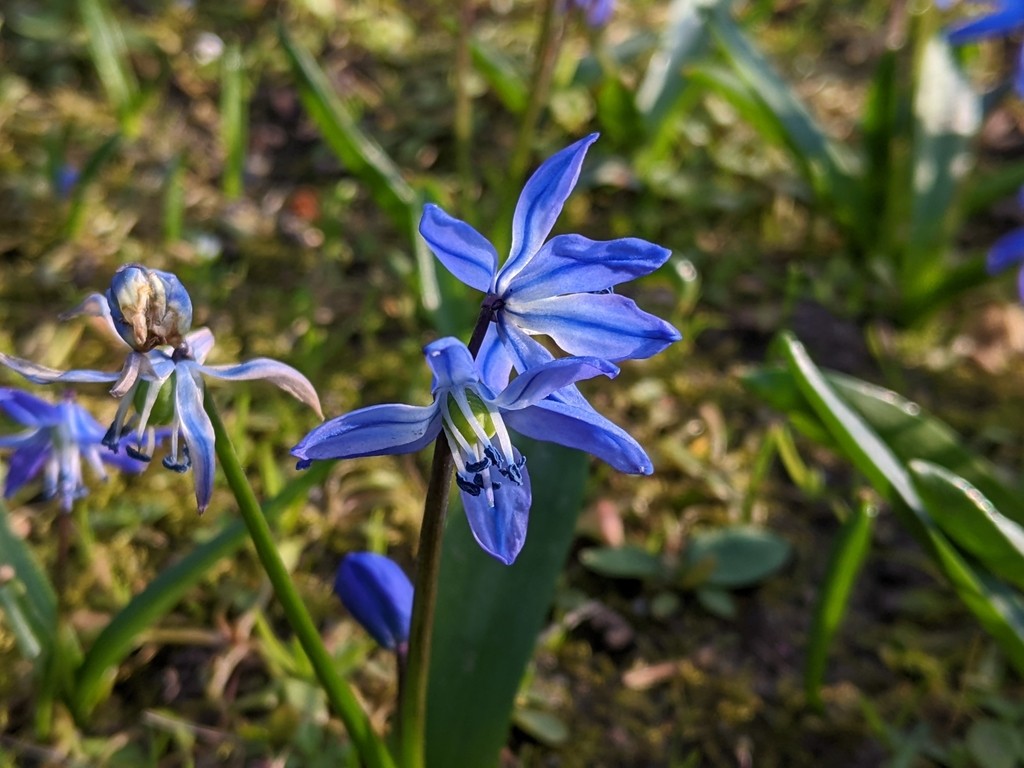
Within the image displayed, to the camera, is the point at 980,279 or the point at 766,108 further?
the point at 766,108

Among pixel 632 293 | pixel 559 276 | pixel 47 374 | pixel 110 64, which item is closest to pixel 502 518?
pixel 559 276

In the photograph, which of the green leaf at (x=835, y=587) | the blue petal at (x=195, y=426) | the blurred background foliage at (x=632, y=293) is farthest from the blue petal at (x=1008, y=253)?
the blue petal at (x=195, y=426)

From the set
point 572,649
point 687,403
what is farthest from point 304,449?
point 687,403

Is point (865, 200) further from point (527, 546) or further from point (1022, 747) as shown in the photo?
point (527, 546)

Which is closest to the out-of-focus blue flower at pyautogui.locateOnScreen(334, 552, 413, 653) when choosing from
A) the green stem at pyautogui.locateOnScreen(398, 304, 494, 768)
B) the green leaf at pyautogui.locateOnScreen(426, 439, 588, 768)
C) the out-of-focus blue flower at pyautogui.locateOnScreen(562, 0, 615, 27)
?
the green stem at pyautogui.locateOnScreen(398, 304, 494, 768)

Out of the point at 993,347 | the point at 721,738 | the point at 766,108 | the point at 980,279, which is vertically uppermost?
the point at 766,108

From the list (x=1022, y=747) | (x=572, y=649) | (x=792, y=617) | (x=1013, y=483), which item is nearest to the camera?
(x=1022, y=747)

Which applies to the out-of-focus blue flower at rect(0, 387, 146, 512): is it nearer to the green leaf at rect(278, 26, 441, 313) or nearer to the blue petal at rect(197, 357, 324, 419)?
the blue petal at rect(197, 357, 324, 419)
